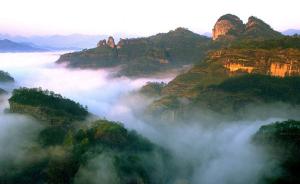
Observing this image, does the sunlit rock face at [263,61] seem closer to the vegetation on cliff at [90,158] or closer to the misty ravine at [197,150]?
the misty ravine at [197,150]

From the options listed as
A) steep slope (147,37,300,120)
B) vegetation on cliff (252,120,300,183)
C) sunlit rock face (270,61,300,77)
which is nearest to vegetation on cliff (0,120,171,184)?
vegetation on cliff (252,120,300,183)

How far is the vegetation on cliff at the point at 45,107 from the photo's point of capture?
10932 cm

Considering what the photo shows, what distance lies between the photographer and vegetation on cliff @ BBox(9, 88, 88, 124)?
109m

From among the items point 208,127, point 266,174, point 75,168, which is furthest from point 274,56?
point 75,168

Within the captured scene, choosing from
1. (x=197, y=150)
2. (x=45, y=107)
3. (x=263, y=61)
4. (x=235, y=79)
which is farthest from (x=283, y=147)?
(x=263, y=61)

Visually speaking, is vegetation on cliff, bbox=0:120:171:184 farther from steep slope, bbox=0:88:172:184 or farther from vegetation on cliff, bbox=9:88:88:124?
vegetation on cliff, bbox=9:88:88:124

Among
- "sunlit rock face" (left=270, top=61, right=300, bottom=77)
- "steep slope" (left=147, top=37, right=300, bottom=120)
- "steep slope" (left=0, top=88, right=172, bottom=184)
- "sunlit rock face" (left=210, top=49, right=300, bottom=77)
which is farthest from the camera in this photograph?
"sunlit rock face" (left=210, top=49, right=300, bottom=77)

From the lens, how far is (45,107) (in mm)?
113625

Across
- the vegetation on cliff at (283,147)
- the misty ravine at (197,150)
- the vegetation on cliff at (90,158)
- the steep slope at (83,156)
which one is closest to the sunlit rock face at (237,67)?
the misty ravine at (197,150)

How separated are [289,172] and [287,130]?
11372 mm

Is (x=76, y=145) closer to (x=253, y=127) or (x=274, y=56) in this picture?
(x=253, y=127)

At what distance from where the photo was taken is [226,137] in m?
127

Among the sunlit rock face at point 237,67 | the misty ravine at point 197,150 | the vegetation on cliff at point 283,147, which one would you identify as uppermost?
the sunlit rock face at point 237,67

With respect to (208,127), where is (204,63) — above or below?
above
